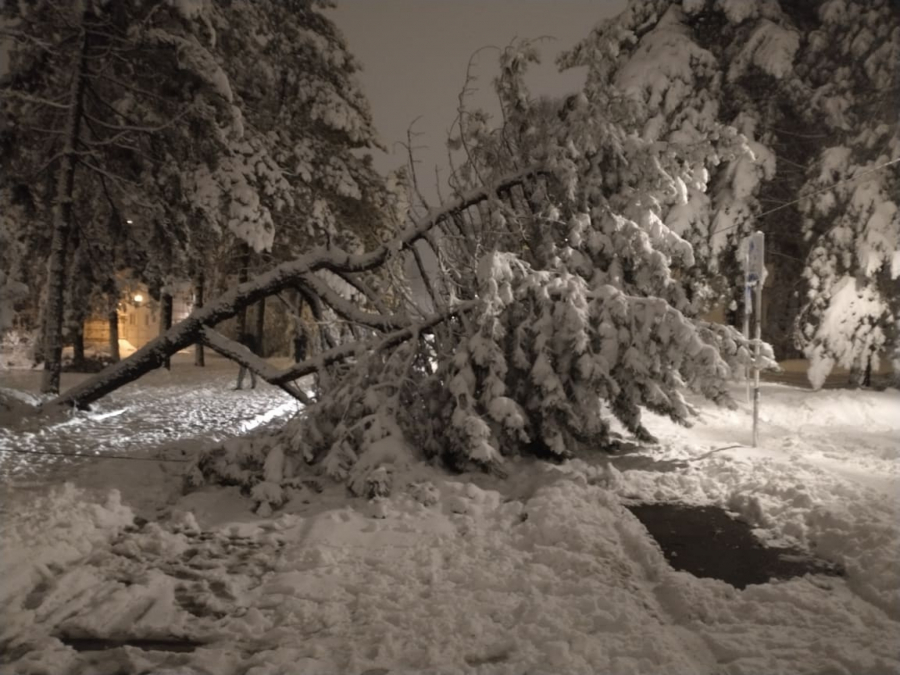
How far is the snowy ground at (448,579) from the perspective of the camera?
3189 mm

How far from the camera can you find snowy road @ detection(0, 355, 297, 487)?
7057 millimetres

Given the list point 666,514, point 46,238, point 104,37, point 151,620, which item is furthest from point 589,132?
point 46,238

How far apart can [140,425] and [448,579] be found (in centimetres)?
738

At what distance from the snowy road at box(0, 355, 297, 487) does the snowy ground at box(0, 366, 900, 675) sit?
0.69m

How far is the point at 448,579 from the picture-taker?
13.5 feet

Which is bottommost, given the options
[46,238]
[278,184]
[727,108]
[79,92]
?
[46,238]

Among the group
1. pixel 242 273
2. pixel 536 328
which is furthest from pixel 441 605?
pixel 242 273

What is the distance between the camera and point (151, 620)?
355 cm

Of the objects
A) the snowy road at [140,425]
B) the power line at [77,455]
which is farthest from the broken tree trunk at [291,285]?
the power line at [77,455]

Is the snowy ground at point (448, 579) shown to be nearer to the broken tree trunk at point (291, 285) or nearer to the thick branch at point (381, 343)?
the thick branch at point (381, 343)

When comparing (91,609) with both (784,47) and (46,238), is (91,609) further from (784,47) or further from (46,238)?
(784,47)

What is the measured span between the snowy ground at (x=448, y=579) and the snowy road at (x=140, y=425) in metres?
0.69

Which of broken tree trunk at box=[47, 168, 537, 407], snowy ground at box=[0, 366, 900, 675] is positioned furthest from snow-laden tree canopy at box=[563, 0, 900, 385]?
snowy ground at box=[0, 366, 900, 675]

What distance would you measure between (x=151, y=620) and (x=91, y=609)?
0.40 m
